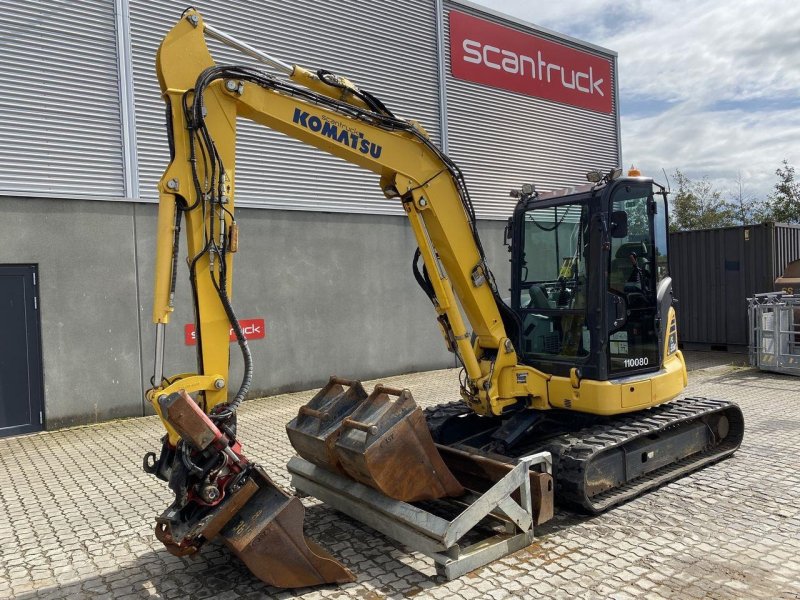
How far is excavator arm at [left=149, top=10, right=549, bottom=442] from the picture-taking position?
4.11m

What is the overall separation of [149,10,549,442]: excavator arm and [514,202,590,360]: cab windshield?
1.38 feet

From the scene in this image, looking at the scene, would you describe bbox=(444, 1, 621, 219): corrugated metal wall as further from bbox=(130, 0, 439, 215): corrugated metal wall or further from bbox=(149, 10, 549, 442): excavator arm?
bbox=(149, 10, 549, 442): excavator arm

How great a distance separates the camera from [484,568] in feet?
14.6

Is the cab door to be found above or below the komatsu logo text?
below

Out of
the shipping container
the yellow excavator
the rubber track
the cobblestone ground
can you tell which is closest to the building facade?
the cobblestone ground

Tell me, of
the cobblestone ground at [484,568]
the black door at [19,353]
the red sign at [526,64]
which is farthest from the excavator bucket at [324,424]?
the red sign at [526,64]

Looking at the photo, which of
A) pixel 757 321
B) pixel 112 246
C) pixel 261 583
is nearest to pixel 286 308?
pixel 112 246

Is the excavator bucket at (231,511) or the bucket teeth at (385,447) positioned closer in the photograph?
the excavator bucket at (231,511)

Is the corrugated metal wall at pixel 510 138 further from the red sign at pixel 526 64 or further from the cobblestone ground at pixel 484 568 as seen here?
the cobblestone ground at pixel 484 568

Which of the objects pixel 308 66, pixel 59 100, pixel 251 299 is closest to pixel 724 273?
pixel 308 66

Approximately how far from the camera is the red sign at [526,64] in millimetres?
14281

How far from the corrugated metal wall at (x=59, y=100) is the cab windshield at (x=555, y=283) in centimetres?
690

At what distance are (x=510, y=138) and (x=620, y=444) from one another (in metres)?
10.9

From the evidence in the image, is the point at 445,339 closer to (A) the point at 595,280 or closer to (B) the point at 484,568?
(A) the point at 595,280
